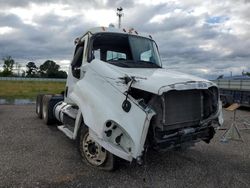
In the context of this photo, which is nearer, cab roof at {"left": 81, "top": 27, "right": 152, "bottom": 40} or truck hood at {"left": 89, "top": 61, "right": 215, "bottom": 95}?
truck hood at {"left": 89, "top": 61, "right": 215, "bottom": 95}

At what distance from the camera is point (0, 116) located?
11.5 meters

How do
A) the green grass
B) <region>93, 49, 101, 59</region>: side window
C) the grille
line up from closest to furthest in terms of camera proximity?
the grille
<region>93, 49, 101, 59</region>: side window
the green grass

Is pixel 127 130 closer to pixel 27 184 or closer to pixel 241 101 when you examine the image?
pixel 27 184

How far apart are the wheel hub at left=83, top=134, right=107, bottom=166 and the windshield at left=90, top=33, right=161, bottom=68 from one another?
1.78m

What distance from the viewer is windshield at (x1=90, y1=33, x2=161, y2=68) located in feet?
19.8

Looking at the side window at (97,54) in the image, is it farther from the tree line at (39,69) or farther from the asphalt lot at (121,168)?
the tree line at (39,69)

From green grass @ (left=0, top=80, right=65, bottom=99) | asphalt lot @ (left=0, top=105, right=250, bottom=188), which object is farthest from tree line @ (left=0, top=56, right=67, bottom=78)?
asphalt lot @ (left=0, top=105, right=250, bottom=188)

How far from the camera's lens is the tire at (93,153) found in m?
4.92

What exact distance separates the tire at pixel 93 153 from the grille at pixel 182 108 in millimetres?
1203

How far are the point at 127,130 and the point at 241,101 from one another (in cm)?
1488

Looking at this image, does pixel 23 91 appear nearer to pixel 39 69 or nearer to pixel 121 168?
pixel 121 168

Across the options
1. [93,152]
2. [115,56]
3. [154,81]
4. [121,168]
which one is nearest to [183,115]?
[154,81]

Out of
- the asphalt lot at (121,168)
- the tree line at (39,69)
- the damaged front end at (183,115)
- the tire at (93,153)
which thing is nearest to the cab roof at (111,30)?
the tire at (93,153)

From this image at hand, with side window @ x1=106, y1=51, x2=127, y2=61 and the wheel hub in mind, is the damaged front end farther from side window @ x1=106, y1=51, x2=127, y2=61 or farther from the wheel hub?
side window @ x1=106, y1=51, x2=127, y2=61
